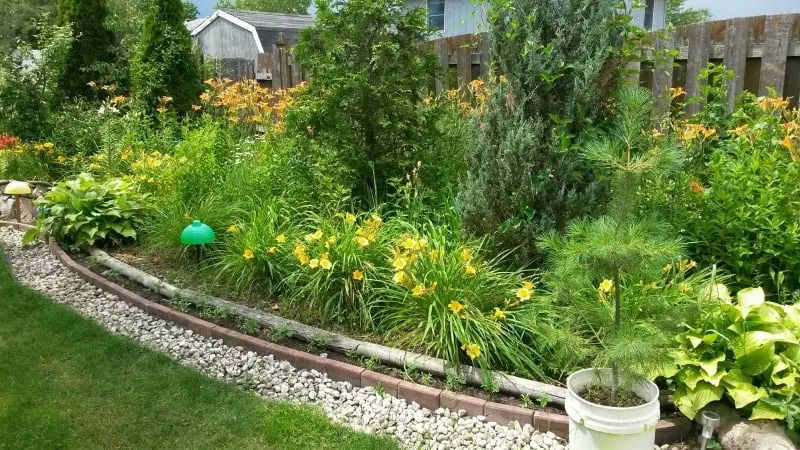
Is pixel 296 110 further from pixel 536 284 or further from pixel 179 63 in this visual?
pixel 179 63

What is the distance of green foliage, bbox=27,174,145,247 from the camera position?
19.0ft

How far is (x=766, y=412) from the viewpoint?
284 centimetres

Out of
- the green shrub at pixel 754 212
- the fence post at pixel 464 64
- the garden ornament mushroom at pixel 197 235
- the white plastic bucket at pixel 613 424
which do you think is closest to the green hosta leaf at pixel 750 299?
the green shrub at pixel 754 212

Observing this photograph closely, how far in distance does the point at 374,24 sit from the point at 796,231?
321 centimetres

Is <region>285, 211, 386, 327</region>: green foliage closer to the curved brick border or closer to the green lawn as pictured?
the curved brick border

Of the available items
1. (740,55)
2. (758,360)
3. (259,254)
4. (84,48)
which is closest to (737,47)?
(740,55)

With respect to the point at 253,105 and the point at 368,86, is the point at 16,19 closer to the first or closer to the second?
the point at 253,105

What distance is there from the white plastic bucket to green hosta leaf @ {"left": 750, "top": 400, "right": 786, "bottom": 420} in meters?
0.50

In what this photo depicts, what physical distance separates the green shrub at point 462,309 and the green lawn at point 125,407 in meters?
0.72

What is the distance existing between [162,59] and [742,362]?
26.3 feet

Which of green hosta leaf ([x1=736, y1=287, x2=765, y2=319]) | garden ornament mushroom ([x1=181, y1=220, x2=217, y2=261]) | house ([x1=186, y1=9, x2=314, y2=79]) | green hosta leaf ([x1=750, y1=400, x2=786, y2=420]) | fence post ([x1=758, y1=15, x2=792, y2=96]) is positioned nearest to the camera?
green hosta leaf ([x1=750, y1=400, x2=786, y2=420])

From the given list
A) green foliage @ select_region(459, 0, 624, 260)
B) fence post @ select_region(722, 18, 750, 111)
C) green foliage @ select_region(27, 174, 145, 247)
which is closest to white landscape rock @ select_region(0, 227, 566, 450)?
green foliage @ select_region(27, 174, 145, 247)

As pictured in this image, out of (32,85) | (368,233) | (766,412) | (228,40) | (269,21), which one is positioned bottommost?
(766,412)

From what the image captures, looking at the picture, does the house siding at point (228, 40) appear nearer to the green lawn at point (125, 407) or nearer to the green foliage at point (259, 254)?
the green foliage at point (259, 254)
